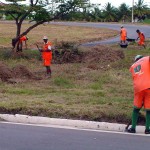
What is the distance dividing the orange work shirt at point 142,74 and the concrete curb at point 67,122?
1006mm

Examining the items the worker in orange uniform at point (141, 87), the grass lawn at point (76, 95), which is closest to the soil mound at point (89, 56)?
the grass lawn at point (76, 95)

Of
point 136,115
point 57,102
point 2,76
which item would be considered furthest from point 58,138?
point 2,76

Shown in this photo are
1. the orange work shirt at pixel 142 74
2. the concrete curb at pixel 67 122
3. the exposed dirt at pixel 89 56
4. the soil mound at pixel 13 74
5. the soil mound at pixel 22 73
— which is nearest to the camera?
the orange work shirt at pixel 142 74

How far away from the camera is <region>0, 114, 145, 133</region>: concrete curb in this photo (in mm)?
10406

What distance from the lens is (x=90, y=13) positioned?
102ft

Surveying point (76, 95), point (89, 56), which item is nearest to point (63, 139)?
point (76, 95)

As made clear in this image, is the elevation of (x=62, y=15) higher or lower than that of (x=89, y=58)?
higher

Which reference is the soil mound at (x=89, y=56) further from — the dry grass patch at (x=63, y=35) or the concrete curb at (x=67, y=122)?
the concrete curb at (x=67, y=122)

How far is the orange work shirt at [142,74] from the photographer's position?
9688mm

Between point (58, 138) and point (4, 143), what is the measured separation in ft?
3.38

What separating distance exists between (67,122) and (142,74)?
2.02m

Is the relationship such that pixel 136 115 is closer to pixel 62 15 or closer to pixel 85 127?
pixel 85 127

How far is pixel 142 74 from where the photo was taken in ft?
32.0

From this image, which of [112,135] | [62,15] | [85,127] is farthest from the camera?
[62,15]
